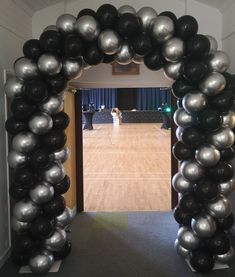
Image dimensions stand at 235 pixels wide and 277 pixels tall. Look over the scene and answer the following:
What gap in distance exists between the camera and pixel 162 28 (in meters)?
2.90

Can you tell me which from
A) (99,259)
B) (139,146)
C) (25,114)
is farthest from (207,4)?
(139,146)

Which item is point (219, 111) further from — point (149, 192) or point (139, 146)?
point (139, 146)

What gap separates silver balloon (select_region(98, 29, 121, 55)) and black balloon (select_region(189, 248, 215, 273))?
1.99 m

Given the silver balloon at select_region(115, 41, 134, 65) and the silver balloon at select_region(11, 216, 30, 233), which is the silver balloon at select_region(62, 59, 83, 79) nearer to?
the silver balloon at select_region(115, 41, 134, 65)

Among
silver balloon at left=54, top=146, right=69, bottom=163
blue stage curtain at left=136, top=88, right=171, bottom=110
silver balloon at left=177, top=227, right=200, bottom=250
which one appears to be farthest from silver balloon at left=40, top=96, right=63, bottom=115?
blue stage curtain at left=136, top=88, right=171, bottom=110

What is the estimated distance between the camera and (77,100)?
5348 mm

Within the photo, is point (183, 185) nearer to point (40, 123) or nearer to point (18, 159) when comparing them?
point (40, 123)

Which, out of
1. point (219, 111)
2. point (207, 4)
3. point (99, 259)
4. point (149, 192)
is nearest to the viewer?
point (219, 111)

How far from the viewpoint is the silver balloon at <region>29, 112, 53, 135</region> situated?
9.73 ft

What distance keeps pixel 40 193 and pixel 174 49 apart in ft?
5.58

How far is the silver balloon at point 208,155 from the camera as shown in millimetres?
2912

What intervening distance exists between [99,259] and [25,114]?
5.55ft


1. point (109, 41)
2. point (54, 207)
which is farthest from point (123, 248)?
point (109, 41)

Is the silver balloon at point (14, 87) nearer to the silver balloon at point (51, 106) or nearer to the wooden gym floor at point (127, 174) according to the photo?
the silver balloon at point (51, 106)
